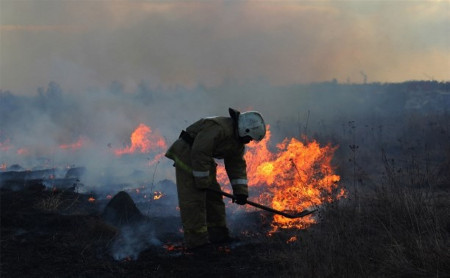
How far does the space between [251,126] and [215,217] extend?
145 centimetres

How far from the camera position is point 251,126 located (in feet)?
17.3

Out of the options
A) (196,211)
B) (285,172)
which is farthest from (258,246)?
(285,172)

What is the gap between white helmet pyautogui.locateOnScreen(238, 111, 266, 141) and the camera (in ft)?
17.3

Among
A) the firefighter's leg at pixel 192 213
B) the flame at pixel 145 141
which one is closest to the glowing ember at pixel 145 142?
the flame at pixel 145 141

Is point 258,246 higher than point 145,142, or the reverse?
point 145,142

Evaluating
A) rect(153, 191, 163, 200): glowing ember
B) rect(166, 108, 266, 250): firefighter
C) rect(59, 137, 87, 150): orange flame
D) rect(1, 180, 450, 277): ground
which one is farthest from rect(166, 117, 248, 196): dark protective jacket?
rect(59, 137, 87, 150): orange flame

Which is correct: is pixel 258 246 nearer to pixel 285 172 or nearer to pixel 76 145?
pixel 285 172

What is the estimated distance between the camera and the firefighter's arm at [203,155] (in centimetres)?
516

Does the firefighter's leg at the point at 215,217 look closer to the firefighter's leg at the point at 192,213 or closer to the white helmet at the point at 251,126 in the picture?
the firefighter's leg at the point at 192,213

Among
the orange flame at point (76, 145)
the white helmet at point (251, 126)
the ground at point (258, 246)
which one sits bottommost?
the ground at point (258, 246)

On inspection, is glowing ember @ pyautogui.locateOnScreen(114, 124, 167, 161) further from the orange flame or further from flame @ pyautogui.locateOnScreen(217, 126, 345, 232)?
flame @ pyautogui.locateOnScreen(217, 126, 345, 232)

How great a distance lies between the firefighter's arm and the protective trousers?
238mm

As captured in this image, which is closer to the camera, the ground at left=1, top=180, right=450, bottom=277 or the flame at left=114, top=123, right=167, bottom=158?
the ground at left=1, top=180, right=450, bottom=277

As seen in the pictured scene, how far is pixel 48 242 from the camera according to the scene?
5699 millimetres
